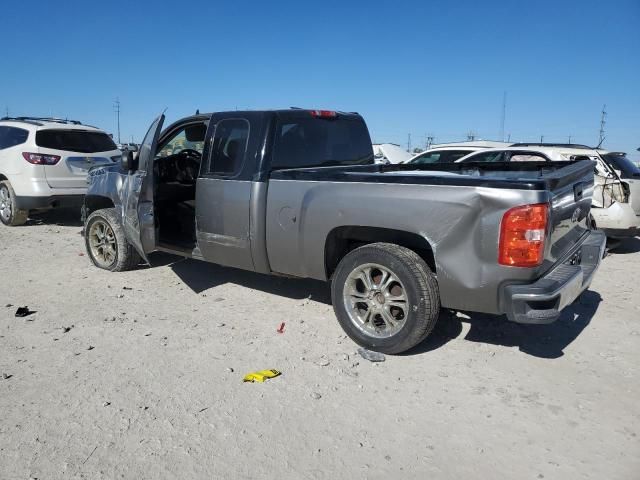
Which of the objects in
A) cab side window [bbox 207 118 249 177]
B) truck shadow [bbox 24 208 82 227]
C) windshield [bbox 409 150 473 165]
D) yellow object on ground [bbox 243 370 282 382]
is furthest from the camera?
windshield [bbox 409 150 473 165]

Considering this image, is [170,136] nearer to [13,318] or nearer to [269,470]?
[13,318]

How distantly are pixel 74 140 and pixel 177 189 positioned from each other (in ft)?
13.1

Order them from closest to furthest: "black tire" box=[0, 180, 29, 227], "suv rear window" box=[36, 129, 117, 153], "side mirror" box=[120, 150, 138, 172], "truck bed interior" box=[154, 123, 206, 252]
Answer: "side mirror" box=[120, 150, 138, 172]
"truck bed interior" box=[154, 123, 206, 252]
"suv rear window" box=[36, 129, 117, 153]
"black tire" box=[0, 180, 29, 227]

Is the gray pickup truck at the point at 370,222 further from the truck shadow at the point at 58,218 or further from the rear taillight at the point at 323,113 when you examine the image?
the truck shadow at the point at 58,218

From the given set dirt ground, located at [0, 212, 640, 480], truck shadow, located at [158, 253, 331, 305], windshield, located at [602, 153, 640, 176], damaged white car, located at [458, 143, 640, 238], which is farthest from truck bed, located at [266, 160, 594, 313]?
windshield, located at [602, 153, 640, 176]

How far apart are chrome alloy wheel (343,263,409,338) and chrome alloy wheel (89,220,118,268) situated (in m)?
3.40

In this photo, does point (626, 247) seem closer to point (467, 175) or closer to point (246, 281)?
point (467, 175)

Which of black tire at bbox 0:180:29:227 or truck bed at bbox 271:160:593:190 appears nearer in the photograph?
truck bed at bbox 271:160:593:190

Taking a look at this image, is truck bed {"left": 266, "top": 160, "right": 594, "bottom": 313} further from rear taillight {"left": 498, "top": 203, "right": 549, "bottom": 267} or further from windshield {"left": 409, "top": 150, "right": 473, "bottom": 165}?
windshield {"left": 409, "top": 150, "right": 473, "bottom": 165}

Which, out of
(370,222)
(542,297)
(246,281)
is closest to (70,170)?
(246,281)

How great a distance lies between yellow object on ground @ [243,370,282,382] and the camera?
11.2 feet

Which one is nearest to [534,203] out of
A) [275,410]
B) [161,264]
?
[275,410]

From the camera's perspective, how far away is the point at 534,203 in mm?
3004

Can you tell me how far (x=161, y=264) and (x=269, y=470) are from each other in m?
4.44
